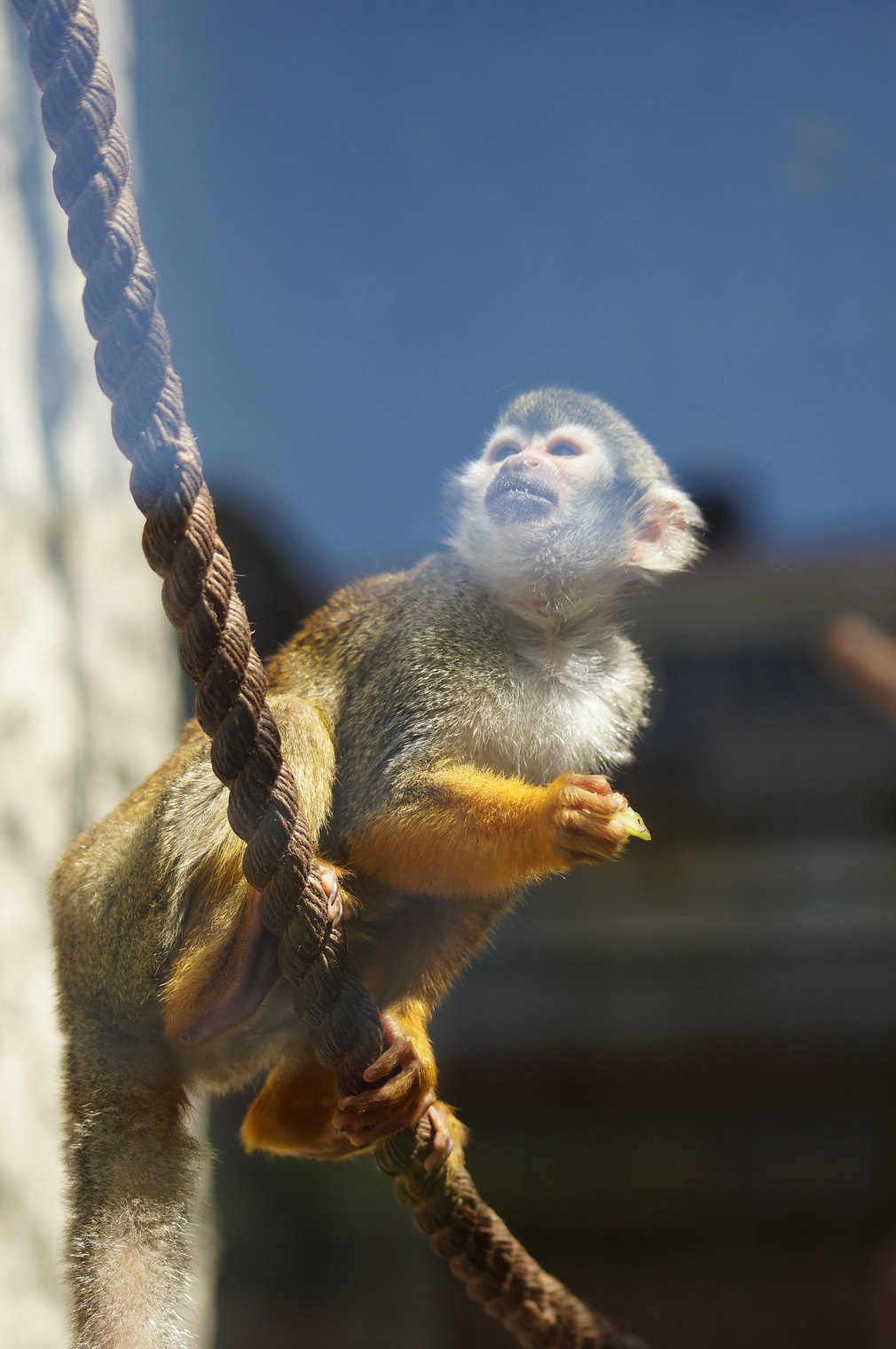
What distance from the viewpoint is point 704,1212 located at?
6.56m

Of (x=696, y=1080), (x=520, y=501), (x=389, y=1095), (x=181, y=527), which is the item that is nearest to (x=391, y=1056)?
(x=389, y=1095)

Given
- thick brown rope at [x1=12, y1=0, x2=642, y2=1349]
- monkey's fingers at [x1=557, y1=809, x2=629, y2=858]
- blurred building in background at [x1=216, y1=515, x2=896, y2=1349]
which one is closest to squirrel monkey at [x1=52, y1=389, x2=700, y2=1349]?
monkey's fingers at [x1=557, y1=809, x2=629, y2=858]

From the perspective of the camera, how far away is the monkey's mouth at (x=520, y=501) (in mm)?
1734

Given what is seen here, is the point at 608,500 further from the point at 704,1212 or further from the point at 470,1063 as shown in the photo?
the point at 704,1212

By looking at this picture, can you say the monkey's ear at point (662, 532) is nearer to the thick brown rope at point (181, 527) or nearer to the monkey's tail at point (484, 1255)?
the thick brown rope at point (181, 527)

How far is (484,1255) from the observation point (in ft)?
5.21

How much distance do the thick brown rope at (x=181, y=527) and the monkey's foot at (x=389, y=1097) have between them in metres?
0.02

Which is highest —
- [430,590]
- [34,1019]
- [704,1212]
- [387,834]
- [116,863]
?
[430,590]

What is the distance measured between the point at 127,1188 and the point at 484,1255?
55 cm

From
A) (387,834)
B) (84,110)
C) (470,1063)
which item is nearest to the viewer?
(84,110)

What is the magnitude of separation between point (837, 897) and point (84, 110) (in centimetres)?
625

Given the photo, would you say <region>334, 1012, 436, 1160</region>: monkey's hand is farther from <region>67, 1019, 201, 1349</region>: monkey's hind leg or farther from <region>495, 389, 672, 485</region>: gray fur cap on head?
<region>495, 389, 672, 485</region>: gray fur cap on head

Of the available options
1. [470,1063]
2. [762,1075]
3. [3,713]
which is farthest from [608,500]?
[762,1075]

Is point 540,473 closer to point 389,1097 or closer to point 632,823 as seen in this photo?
point 632,823
